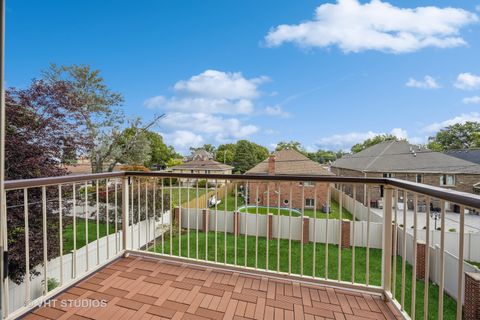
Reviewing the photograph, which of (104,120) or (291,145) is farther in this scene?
(291,145)

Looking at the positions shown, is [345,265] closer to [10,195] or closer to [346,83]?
[10,195]

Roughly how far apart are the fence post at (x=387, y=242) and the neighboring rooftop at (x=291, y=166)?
16.3m

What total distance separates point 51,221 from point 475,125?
3662 cm

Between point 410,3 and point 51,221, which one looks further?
point 410,3

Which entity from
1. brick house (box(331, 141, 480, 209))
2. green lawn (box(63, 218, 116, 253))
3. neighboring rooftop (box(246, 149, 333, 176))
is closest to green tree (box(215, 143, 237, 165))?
neighboring rooftop (box(246, 149, 333, 176))

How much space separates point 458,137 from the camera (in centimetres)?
2922

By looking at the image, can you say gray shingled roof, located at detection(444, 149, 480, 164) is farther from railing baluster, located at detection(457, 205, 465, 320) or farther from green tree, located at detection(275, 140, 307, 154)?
railing baluster, located at detection(457, 205, 465, 320)

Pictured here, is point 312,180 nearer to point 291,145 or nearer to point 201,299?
point 201,299

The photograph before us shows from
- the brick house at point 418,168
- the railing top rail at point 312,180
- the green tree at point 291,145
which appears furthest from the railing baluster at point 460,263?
the green tree at point 291,145

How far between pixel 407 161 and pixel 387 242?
20.8 metres

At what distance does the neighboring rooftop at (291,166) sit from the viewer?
732 inches

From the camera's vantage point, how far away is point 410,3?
493 inches

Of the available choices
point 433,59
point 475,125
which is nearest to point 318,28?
point 433,59

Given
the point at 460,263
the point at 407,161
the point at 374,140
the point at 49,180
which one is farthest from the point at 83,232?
the point at 374,140
